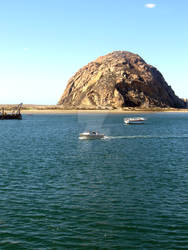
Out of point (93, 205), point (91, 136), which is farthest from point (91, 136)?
point (93, 205)

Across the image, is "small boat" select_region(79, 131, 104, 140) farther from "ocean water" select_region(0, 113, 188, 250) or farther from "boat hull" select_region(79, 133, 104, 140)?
"ocean water" select_region(0, 113, 188, 250)

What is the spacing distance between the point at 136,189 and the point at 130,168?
35.2ft

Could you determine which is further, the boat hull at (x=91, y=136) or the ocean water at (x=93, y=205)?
the boat hull at (x=91, y=136)

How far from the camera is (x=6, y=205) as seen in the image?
83.5ft

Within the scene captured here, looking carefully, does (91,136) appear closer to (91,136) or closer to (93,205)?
(91,136)

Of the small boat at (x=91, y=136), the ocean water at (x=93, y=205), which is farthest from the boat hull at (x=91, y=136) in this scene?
the ocean water at (x=93, y=205)

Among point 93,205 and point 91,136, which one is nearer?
point 93,205

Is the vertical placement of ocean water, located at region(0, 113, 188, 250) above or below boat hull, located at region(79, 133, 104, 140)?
below

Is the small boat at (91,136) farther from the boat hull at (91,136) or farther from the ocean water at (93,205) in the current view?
the ocean water at (93,205)

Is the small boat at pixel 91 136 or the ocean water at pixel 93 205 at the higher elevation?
the small boat at pixel 91 136

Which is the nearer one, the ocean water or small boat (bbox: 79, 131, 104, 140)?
the ocean water

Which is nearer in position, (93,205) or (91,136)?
(93,205)

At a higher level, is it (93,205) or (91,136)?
(91,136)

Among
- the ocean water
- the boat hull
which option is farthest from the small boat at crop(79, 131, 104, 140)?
the ocean water
